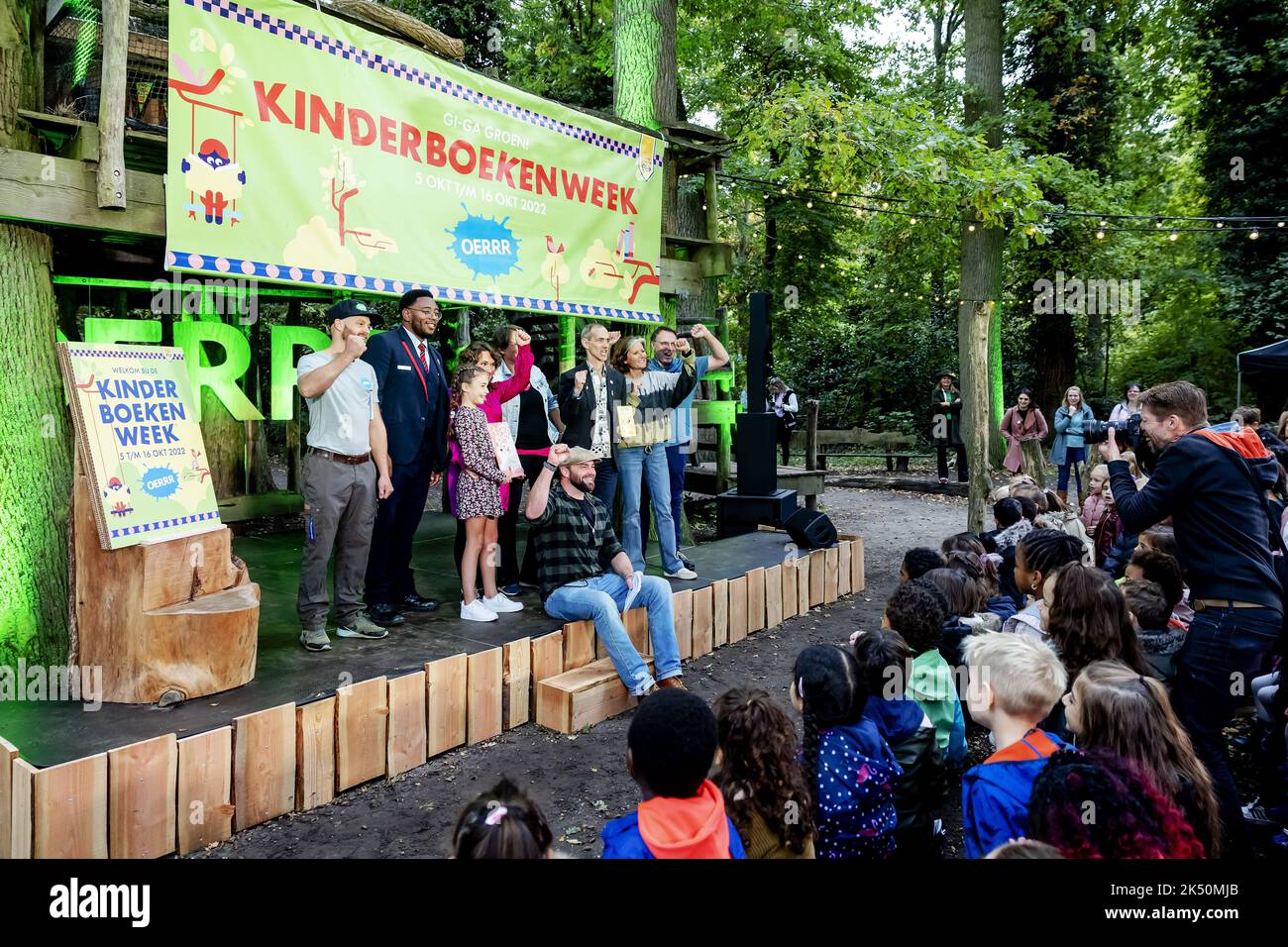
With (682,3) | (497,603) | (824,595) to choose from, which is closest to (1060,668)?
(497,603)

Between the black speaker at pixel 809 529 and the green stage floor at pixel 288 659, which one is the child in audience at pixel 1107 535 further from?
the green stage floor at pixel 288 659

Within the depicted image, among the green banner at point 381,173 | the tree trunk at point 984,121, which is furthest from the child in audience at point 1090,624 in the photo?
the tree trunk at point 984,121

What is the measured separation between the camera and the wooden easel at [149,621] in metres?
3.62

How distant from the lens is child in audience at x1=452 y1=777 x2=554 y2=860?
1.63 meters

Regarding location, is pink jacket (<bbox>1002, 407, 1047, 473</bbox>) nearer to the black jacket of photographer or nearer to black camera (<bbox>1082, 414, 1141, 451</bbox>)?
black camera (<bbox>1082, 414, 1141, 451</bbox>)

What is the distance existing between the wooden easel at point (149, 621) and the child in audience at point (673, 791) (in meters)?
2.45

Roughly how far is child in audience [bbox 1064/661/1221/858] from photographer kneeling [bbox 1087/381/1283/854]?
1013 mm

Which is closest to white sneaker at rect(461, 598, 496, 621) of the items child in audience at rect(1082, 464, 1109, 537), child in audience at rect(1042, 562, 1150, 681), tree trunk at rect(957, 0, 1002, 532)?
child in audience at rect(1042, 562, 1150, 681)

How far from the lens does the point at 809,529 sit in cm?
733

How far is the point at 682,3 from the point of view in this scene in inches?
545

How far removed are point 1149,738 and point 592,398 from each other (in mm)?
4026

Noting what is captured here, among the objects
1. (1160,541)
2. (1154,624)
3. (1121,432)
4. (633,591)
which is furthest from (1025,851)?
(633,591)

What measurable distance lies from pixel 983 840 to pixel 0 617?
4250 mm

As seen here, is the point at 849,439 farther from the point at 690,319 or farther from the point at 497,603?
the point at 497,603
